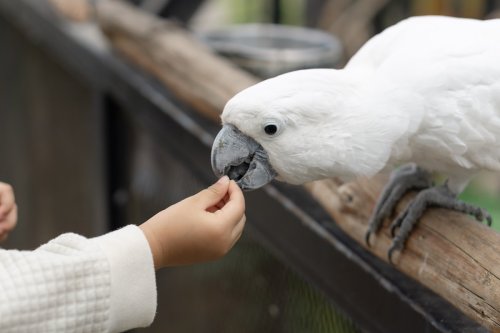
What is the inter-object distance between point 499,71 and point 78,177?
1190 mm

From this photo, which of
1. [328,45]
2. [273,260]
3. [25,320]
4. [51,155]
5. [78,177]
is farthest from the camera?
[51,155]

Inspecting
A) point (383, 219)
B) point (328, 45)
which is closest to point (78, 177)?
point (328, 45)

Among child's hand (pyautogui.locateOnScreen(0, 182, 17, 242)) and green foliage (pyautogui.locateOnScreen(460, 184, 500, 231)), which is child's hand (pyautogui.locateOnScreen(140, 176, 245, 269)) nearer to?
child's hand (pyautogui.locateOnScreen(0, 182, 17, 242))

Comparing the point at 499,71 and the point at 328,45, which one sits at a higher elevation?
the point at 499,71

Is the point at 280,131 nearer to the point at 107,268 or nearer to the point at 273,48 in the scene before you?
the point at 107,268

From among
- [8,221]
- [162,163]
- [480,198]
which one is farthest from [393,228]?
[480,198]

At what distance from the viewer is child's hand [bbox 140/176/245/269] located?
60cm

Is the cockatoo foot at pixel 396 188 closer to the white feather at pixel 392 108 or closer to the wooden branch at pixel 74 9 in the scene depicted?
the white feather at pixel 392 108

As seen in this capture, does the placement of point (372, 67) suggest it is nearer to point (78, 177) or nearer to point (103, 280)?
point (103, 280)

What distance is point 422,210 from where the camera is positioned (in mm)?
795

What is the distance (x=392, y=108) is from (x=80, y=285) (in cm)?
34

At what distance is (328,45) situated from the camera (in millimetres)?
1562

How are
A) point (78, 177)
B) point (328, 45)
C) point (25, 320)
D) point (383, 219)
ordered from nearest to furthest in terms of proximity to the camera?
1. point (25, 320)
2. point (383, 219)
3. point (328, 45)
4. point (78, 177)

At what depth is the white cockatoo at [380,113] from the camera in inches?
26.2
